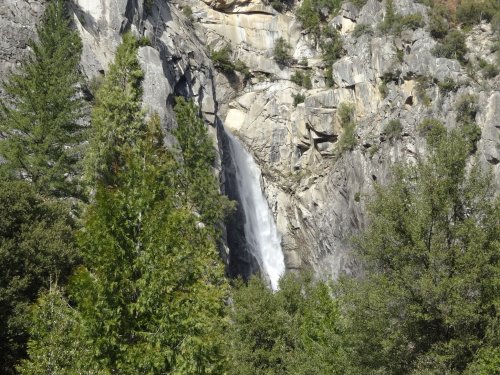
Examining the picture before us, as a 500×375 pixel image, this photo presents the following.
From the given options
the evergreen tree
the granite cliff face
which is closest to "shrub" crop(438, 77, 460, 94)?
the granite cliff face

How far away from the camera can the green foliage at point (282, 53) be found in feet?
214

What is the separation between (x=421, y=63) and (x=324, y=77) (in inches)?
534

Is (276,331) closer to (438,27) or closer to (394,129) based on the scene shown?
(394,129)

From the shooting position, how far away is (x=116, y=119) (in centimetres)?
2625

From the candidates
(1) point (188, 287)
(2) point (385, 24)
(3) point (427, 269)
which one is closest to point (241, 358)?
(3) point (427, 269)

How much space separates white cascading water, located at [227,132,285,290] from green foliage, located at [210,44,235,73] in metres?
9.78

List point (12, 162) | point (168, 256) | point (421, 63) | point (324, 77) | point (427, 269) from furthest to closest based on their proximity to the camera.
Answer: point (324, 77), point (421, 63), point (12, 162), point (427, 269), point (168, 256)

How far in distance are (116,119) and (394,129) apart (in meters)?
31.6

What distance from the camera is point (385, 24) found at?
58.1 m

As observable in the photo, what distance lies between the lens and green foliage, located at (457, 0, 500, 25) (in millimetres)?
59375

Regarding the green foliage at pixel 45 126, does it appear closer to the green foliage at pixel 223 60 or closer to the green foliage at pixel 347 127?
the green foliage at pixel 347 127

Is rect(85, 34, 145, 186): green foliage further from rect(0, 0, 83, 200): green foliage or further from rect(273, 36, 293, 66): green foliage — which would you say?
rect(273, 36, 293, 66): green foliage

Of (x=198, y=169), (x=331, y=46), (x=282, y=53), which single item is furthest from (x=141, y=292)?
(x=282, y=53)

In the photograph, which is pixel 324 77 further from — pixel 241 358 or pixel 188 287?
pixel 188 287
